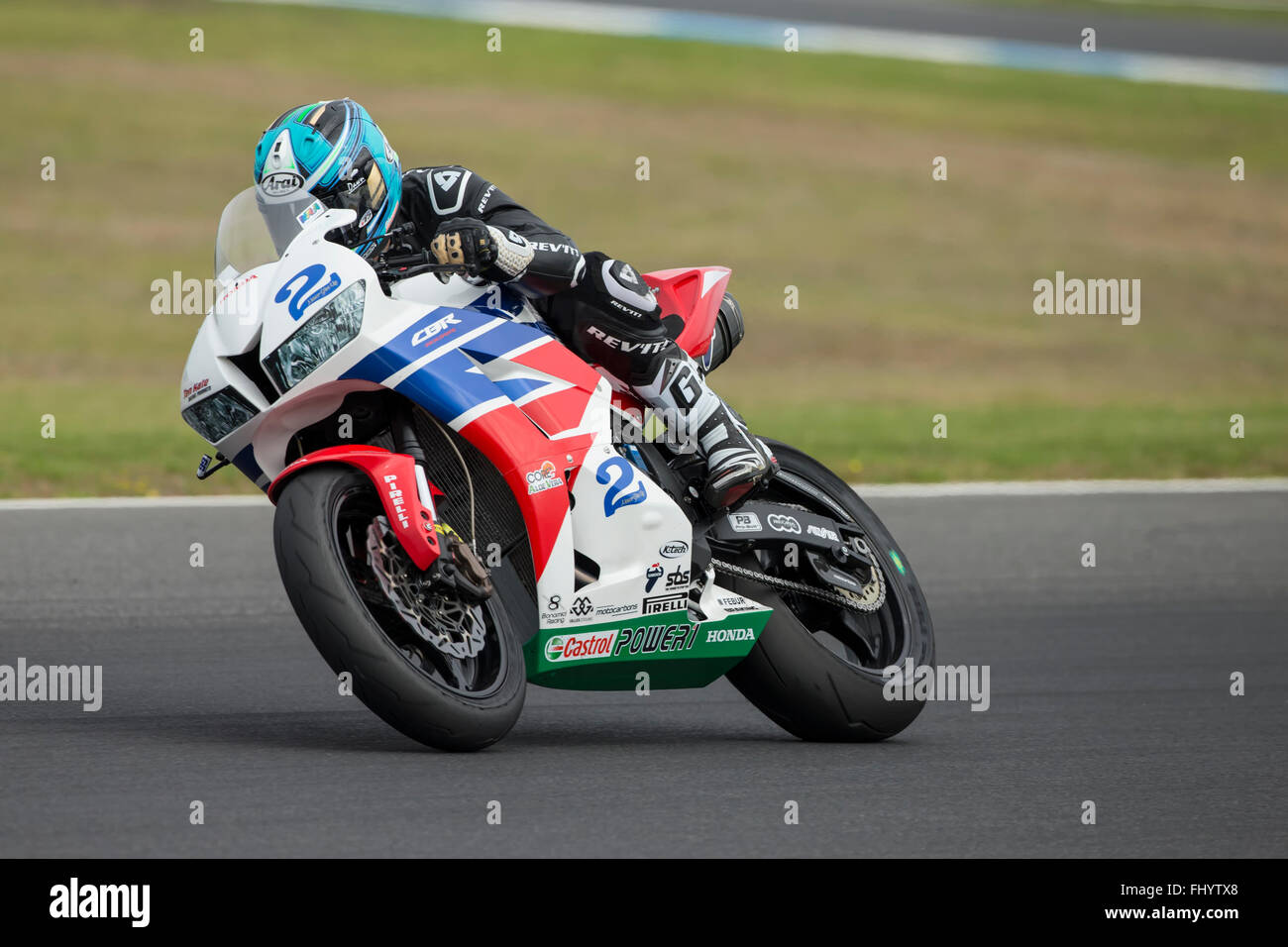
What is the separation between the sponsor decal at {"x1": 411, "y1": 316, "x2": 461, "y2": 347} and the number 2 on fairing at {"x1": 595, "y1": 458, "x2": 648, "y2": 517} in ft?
1.87

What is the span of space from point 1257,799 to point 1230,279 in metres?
18.9

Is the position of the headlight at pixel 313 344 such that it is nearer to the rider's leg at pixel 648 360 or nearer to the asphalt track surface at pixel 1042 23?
the rider's leg at pixel 648 360

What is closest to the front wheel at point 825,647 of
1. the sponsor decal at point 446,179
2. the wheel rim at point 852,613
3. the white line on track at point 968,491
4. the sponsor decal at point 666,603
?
the wheel rim at point 852,613

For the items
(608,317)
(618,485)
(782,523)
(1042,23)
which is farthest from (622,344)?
(1042,23)

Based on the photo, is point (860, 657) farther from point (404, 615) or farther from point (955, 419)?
point (955, 419)

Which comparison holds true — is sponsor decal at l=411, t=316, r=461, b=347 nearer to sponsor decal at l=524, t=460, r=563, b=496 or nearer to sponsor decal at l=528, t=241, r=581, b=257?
sponsor decal at l=528, t=241, r=581, b=257

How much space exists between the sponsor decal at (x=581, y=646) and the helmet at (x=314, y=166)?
122 cm

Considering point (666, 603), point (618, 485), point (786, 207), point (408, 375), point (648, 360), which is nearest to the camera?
point (408, 375)

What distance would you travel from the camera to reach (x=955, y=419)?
15.9m

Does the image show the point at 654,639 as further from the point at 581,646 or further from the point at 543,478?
the point at 543,478

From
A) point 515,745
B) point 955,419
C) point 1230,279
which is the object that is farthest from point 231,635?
point 1230,279

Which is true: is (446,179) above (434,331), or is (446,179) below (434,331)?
above

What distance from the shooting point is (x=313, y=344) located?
15.8 ft

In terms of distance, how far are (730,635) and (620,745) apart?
46 centimetres
